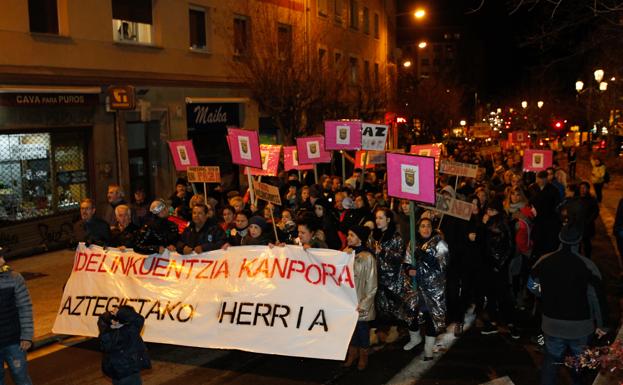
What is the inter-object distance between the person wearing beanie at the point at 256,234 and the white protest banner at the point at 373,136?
19.0 feet

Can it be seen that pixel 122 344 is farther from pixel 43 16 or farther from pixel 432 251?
pixel 43 16

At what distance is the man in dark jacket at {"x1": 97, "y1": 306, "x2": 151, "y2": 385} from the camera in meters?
5.30

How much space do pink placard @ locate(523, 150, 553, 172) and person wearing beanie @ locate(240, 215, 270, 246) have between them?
916 cm

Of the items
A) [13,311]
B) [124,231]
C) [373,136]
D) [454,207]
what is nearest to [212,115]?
[373,136]

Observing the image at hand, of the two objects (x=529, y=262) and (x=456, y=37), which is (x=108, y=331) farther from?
(x=456, y=37)

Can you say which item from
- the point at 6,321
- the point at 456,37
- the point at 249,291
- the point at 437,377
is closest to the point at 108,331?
the point at 6,321

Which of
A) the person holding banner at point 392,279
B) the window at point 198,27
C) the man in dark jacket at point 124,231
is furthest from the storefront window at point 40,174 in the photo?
the person holding banner at point 392,279

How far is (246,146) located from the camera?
34.7 ft

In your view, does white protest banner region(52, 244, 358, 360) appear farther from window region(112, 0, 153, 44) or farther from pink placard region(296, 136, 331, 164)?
window region(112, 0, 153, 44)

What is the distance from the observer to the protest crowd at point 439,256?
5.70 m

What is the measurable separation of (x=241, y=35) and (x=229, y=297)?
15.3 m

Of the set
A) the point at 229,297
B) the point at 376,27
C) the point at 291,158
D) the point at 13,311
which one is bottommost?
the point at 229,297

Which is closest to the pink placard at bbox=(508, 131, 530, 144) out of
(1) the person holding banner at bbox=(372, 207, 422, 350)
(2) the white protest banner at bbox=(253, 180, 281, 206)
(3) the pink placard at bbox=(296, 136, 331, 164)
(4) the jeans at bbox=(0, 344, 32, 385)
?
(3) the pink placard at bbox=(296, 136, 331, 164)

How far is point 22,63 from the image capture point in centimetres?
1412
